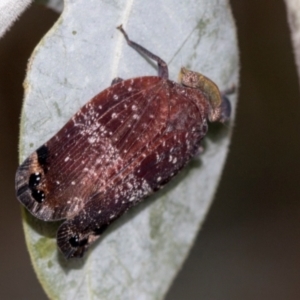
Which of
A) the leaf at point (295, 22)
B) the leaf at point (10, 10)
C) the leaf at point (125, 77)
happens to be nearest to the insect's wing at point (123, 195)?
the leaf at point (125, 77)

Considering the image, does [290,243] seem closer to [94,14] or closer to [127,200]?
[127,200]

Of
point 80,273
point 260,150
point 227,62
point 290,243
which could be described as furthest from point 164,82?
point 290,243

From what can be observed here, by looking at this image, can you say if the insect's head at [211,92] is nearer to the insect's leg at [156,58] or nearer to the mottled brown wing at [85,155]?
the insect's leg at [156,58]

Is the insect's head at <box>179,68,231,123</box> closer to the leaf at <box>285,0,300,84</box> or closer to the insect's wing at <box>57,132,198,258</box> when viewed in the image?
the insect's wing at <box>57,132,198,258</box>

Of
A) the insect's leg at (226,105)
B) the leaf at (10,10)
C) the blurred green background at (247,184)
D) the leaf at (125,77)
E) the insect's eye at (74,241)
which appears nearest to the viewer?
the leaf at (10,10)

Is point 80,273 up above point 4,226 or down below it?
above

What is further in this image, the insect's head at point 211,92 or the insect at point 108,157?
the insect's head at point 211,92

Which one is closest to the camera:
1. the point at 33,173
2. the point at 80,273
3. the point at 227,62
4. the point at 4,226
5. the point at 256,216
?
the point at 33,173
